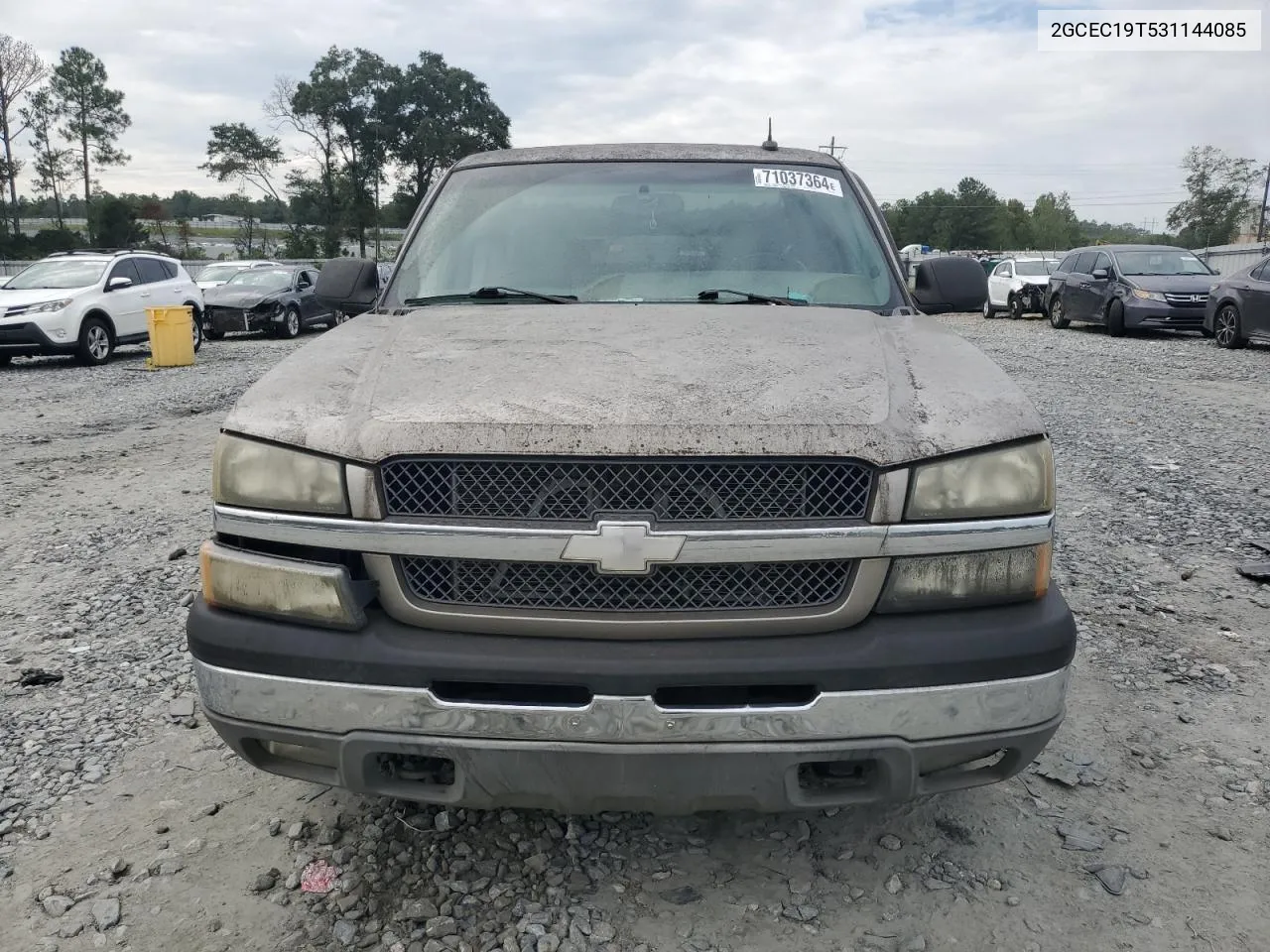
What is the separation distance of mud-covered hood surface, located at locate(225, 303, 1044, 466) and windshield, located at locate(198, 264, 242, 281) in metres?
20.6

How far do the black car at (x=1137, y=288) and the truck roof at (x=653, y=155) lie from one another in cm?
1566

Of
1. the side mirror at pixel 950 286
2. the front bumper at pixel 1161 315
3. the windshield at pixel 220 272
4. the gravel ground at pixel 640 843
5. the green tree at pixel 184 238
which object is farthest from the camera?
the green tree at pixel 184 238

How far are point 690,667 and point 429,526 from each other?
2.00 feet

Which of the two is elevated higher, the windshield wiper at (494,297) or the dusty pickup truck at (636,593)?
the windshield wiper at (494,297)

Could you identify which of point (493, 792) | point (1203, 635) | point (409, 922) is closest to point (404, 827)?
point (409, 922)

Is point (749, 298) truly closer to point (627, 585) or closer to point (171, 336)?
point (627, 585)

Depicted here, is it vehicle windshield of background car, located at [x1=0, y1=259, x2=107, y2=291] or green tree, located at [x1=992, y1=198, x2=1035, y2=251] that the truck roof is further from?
green tree, located at [x1=992, y1=198, x2=1035, y2=251]

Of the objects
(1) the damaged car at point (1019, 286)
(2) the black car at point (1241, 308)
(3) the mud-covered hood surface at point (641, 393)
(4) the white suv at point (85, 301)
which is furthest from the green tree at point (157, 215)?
(3) the mud-covered hood surface at point (641, 393)

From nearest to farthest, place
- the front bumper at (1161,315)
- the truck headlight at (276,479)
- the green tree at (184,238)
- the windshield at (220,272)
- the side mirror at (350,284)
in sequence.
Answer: the truck headlight at (276,479) < the side mirror at (350,284) < the front bumper at (1161,315) < the windshield at (220,272) < the green tree at (184,238)

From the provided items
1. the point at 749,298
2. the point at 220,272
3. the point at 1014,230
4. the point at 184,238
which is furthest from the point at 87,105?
the point at 1014,230

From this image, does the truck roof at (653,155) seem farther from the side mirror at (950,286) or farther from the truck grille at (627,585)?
the truck grille at (627,585)

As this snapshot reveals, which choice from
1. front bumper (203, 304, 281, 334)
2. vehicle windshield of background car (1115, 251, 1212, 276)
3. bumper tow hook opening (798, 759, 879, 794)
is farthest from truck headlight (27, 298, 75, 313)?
vehicle windshield of background car (1115, 251, 1212, 276)

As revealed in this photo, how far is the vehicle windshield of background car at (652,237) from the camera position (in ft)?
10.6

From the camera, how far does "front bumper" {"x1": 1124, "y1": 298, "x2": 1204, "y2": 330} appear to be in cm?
1684
